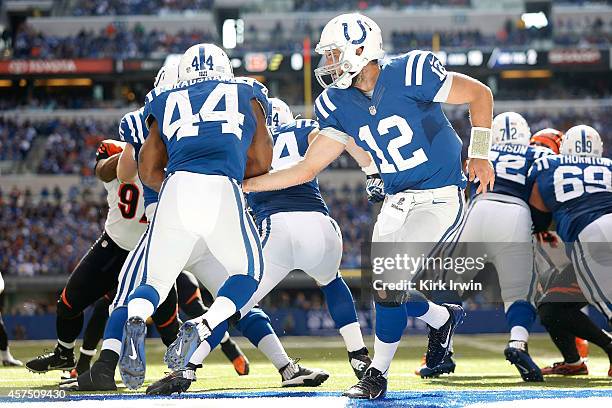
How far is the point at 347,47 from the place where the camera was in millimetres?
4941

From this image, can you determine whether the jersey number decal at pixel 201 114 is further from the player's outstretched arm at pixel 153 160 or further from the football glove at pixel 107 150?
the football glove at pixel 107 150

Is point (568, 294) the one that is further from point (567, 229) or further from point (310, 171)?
point (310, 171)

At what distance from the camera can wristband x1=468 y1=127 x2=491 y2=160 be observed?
16.0ft

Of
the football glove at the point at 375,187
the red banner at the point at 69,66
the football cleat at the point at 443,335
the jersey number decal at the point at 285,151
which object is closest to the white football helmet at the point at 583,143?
the football cleat at the point at 443,335

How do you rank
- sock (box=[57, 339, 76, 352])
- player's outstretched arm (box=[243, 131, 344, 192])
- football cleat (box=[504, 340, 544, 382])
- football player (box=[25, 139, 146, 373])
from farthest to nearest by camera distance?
sock (box=[57, 339, 76, 352]) → football player (box=[25, 139, 146, 373]) → football cleat (box=[504, 340, 544, 382]) → player's outstretched arm (box=[243, 131, 344, 192])

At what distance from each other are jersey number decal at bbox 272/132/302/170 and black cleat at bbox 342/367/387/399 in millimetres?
1716

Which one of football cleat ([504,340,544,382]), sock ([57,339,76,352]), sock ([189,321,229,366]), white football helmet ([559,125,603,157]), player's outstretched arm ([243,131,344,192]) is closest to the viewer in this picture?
player's outstretched arm ([243,131,344,192])

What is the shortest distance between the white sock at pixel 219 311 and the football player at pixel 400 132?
0.70 metres

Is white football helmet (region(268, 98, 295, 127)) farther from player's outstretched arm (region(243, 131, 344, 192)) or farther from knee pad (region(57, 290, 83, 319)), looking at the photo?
knee pad (region(57, 290, 83, 319))

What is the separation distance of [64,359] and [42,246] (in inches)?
701

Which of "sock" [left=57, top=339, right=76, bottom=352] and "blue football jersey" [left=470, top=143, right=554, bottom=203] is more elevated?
"blue football jersey" [left=470, top=143, right=554, bottom=203]

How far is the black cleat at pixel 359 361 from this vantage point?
5.74 metres

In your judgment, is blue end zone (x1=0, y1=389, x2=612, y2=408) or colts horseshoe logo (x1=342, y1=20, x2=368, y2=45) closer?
blue end zone (x1=0, y1=389, x2=612, y2=408)

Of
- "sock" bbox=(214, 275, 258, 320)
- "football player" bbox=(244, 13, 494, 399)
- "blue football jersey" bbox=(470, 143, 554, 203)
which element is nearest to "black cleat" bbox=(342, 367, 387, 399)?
"football player" bbox=(244, 13, 494, 399)
